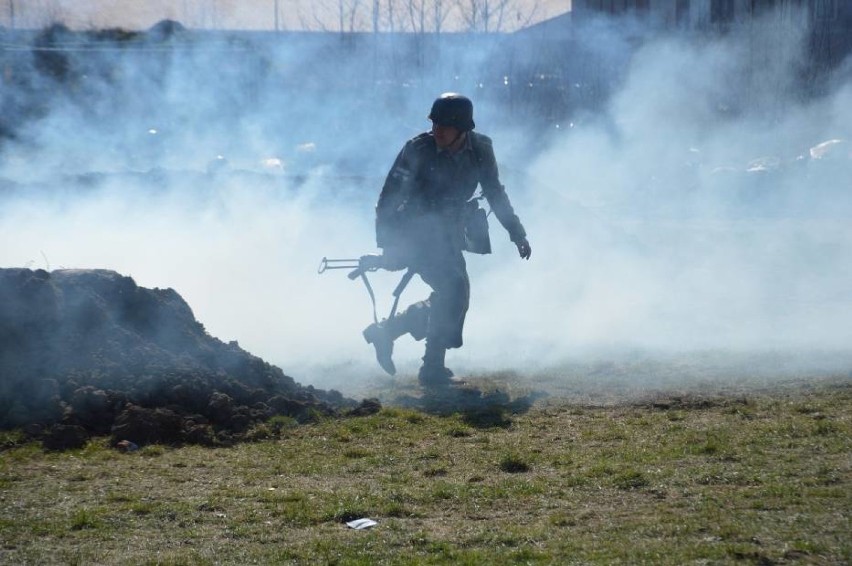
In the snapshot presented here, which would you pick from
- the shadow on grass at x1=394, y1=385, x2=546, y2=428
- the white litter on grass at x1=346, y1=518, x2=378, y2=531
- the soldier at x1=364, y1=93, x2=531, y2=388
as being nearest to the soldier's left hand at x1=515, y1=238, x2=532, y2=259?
the soldier at x1=364, y1=93, x2=531, y2=388

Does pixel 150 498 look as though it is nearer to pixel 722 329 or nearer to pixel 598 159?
pixel 722 329

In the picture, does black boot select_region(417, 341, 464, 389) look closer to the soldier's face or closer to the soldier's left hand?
the soldier's left hand

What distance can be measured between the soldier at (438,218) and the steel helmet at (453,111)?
0.17m

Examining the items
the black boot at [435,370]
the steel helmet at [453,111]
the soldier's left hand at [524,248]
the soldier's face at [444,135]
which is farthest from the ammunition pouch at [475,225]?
the black boot at [435,370]

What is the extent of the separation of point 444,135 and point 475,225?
0.86 metres

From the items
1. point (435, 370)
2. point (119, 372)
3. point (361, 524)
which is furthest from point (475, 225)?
point (361, 524)

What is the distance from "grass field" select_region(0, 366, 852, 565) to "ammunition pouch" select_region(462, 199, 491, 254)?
2.04 metres

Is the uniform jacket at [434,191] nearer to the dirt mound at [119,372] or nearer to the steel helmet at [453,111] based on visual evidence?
the steel helmet at [453,111]

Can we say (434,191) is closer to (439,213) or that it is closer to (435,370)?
(439,213)

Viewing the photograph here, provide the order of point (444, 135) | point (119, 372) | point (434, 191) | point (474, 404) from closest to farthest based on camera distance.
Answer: point (119, 372)
point (474, 404)
point (444, 135)
point (434, 191)

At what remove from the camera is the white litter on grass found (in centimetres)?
602

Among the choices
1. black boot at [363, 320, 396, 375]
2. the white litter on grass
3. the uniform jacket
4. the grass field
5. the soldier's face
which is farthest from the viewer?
black boot at [363, 320, 396, 375]

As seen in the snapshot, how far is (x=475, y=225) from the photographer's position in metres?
10.6

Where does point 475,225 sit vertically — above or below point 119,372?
above
